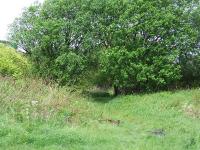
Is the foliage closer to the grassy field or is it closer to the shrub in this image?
the grassy field

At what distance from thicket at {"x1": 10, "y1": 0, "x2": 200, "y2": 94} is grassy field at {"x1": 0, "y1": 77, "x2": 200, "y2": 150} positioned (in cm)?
564

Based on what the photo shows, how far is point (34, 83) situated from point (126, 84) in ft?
33.5

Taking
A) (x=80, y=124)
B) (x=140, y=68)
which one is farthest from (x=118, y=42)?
(x=80, y=124)

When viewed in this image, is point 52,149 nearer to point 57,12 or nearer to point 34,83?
point 34,83

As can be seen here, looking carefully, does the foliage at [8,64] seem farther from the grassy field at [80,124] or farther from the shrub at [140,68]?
the shrub at [140,68]

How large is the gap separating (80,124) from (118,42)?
13530 mm

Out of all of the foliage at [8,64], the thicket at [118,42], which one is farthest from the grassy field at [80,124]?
the thicket at [118,42]

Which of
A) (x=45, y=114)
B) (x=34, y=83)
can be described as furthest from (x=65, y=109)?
(x=34, y=83)

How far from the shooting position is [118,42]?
2692 cm

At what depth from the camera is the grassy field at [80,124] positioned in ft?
36.9

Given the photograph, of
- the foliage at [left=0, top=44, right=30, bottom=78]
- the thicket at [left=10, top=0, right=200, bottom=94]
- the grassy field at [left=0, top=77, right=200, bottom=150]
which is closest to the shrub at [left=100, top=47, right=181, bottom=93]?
the thicket at [left=10, top=0, right=200, bottom=94]

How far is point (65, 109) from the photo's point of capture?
1488 cm

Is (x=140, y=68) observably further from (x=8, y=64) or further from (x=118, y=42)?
(x=8, y=64)

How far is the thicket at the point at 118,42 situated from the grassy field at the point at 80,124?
18.5ft
